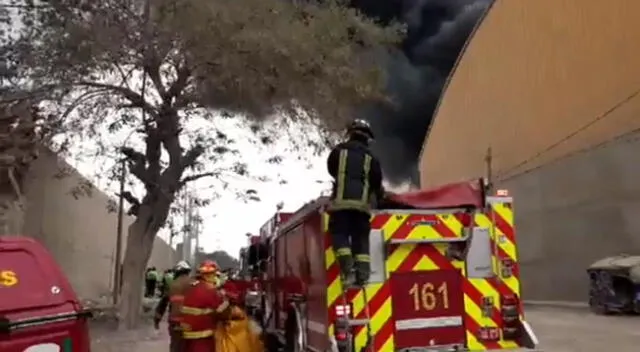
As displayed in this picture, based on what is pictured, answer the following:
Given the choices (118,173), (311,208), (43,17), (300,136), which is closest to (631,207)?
(300,136)

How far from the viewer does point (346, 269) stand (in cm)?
582

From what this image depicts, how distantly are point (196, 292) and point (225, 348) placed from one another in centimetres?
95

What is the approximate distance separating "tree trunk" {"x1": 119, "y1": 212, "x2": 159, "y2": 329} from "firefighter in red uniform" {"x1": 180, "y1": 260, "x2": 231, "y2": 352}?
38.2ft

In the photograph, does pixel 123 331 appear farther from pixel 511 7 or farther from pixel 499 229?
pixel 511 7

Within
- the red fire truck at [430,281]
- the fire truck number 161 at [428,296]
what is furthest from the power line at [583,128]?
the fire truck number 161 at [428,296]

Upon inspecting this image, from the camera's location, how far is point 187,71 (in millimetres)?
15945

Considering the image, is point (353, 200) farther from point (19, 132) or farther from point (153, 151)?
point (153, 151)

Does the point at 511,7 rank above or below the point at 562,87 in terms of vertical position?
above

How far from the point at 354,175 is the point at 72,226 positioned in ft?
70.2

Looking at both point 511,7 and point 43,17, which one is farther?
point 511,7

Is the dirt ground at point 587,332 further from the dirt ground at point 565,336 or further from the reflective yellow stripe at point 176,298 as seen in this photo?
the reflective yellow stripe at point 176,298

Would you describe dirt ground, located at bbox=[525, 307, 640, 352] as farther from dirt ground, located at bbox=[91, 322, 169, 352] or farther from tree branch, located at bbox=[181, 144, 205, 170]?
tree branch, located at bbox=[181, 144, 205, 170]

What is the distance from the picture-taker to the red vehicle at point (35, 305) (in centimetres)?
406

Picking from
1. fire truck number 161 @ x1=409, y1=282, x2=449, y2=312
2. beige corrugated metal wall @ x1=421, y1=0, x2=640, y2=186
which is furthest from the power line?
fire truck number 161 @ x1=409, y1=282, x2=449, y2=312
